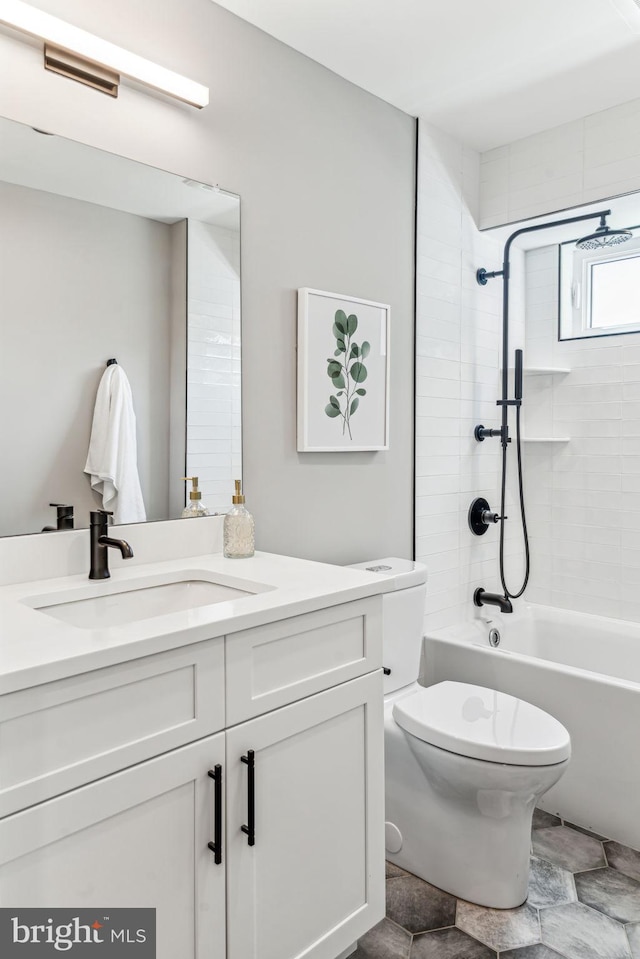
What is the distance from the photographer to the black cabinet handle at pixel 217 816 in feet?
3.64

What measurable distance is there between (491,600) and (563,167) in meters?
1.76

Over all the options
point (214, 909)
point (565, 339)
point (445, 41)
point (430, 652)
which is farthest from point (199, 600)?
point (565, 339)

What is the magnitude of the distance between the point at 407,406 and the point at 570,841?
5.06ft

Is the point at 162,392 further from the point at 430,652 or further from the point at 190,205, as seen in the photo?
the point at 430,652

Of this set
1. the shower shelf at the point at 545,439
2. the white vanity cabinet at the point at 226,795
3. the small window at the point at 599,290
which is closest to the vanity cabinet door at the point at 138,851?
the white vanity cabinet at the point at 226,795

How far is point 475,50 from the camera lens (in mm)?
2061

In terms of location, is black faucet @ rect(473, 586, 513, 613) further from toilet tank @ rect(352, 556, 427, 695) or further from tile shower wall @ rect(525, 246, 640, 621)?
toilet tank @ rect(352, 556, 427, 695)

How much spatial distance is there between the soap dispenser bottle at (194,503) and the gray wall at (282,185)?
193 millimetres

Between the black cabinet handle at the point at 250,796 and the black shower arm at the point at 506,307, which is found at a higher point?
the black shower arm at the point at 506,307

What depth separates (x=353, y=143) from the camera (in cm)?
221

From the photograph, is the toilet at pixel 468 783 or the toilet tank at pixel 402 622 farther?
the toilet tank at pixel 402 622

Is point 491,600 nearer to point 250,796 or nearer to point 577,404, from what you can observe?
point 577,404

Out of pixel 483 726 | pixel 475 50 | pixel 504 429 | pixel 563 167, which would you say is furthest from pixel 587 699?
pixel 475 50

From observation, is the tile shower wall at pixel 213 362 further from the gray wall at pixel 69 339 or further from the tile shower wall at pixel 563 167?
the tile shower wall at pixel 563 167
